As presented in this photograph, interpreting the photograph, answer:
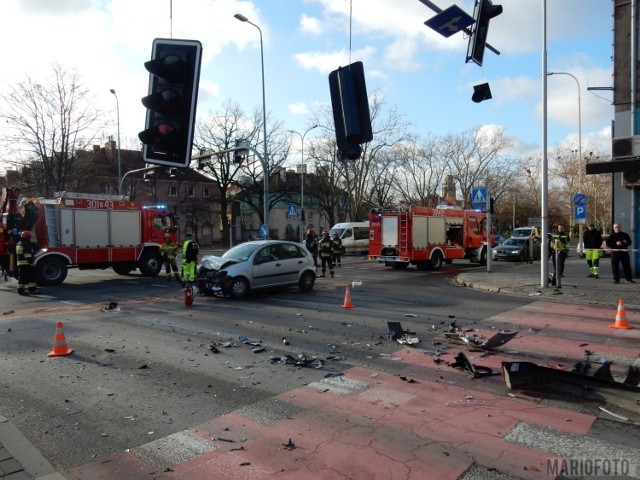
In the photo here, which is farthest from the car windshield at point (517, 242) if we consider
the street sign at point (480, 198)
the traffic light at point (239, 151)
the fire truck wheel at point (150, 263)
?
the fire truck wheel at point (150, 263)

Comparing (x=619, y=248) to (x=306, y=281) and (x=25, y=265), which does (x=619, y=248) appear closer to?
(x=306, y=281)

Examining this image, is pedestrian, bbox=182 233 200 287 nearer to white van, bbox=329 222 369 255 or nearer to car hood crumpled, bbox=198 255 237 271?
car hood crumpled, bbox=198 255 237 271

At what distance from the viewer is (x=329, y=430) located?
4.34 m

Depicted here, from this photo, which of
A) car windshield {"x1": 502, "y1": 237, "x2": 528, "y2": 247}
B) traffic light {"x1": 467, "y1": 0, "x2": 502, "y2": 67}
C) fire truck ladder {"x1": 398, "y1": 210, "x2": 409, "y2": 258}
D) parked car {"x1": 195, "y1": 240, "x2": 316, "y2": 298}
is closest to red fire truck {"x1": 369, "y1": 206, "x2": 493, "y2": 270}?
fire truck ladder {"x1": 398, "y1": 210, "x2": 409, "y2": 258}

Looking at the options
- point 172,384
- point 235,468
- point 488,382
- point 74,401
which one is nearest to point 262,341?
point 172,384

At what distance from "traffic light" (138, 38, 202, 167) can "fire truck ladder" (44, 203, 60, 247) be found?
41.3 ft

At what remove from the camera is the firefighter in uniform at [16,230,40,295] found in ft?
45.0

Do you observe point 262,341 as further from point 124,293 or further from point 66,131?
point 66,131

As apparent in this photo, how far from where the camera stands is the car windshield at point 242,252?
12914mm

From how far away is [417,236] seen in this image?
21188mm

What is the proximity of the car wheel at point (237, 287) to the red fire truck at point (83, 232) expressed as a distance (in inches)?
285

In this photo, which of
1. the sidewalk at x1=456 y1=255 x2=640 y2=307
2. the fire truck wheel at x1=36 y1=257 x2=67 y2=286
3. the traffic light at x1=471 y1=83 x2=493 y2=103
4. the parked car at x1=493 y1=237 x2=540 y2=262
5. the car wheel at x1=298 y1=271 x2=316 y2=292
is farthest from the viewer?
the parked car at x1=493 y1=237 x2=540 y2=262

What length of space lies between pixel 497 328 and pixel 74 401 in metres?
6.91

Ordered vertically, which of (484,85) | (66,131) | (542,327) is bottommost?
(542,327)
